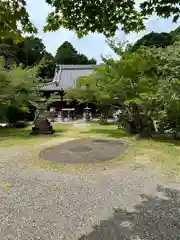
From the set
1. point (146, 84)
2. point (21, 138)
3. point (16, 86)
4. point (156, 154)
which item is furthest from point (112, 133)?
point (16, 86)

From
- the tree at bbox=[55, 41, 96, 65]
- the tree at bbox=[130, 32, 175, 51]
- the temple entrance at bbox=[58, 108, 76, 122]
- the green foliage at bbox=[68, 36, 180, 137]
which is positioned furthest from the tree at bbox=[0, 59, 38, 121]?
the tree at bbox=[55, 41, 96, 65]

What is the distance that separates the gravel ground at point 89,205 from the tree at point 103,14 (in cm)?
223

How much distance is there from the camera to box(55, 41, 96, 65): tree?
39875mm

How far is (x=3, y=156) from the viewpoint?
7.52m

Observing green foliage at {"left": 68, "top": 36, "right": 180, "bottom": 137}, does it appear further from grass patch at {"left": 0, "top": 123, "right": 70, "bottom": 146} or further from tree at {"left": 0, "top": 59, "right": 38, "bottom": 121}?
tree at {"left": 0, "top": 59, "right": 38, "bottom": 121}

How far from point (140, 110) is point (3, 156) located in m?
5.86

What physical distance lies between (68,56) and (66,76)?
15.7 meters

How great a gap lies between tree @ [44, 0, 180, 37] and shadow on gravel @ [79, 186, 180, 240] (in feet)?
7.25

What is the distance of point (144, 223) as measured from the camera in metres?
3.25

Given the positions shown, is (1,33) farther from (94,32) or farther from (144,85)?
(144,85)

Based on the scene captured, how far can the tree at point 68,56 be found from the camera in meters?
39.9

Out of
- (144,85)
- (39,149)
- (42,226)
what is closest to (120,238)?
(42,226)

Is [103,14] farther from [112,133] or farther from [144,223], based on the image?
[112,133]

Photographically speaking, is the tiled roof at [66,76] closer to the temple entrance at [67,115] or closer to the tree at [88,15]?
the temple entrance at [67,115]
